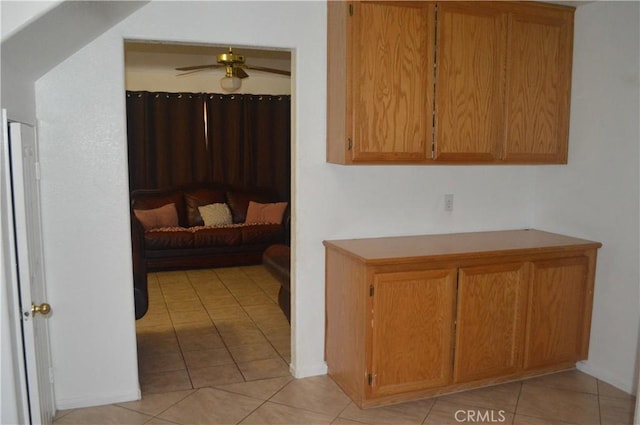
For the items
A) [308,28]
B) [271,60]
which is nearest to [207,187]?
[271,60]

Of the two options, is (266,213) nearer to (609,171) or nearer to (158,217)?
(158,217)

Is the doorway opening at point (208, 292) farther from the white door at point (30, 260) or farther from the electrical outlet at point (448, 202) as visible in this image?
the electrical outlet at point (448, 202)

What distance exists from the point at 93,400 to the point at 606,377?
9.96 feet

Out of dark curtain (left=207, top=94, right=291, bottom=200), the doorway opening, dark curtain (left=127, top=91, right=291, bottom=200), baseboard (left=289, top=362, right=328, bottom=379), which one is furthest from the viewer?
dark curtain (left=207, top=94, right=291, bottom=200)

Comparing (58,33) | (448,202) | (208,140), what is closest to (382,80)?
(448,202)

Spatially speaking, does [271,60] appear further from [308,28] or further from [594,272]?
[594,272]

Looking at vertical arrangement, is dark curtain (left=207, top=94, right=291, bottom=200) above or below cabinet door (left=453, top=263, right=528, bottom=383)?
above

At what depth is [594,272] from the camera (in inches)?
132

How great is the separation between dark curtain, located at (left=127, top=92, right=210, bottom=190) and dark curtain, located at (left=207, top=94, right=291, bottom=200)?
7.0 inches

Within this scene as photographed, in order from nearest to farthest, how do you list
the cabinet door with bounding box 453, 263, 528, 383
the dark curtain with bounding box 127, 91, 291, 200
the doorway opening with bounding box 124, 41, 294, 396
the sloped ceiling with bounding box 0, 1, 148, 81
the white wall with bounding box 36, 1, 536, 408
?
the sloped ceiling with bounding box 0, 1, 148, 81 < the white wall with bounding box 36, 1, 536, 408 < the cabinet door with bounding box 453, 263, 528, 383 < the doorway opening with bounding box 124, 41, 294, 396 < the dark curtain with bounding box 127, 91, 291, 200

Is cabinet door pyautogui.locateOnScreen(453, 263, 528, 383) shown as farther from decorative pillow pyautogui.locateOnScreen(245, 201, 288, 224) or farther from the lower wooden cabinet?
decorative pillow pyautogui.locateOnScreen(245, 201, 288, 224)

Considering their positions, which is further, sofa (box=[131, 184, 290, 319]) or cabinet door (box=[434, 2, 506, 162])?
sofa (box=[131, 184, 290, 319])

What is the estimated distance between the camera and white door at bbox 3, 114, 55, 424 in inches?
85.4

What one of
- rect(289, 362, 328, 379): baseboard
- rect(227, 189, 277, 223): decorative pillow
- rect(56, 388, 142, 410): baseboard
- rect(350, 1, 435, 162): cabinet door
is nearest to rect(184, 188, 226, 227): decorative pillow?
rect(227, 189, 277, 223): decorative pillow
